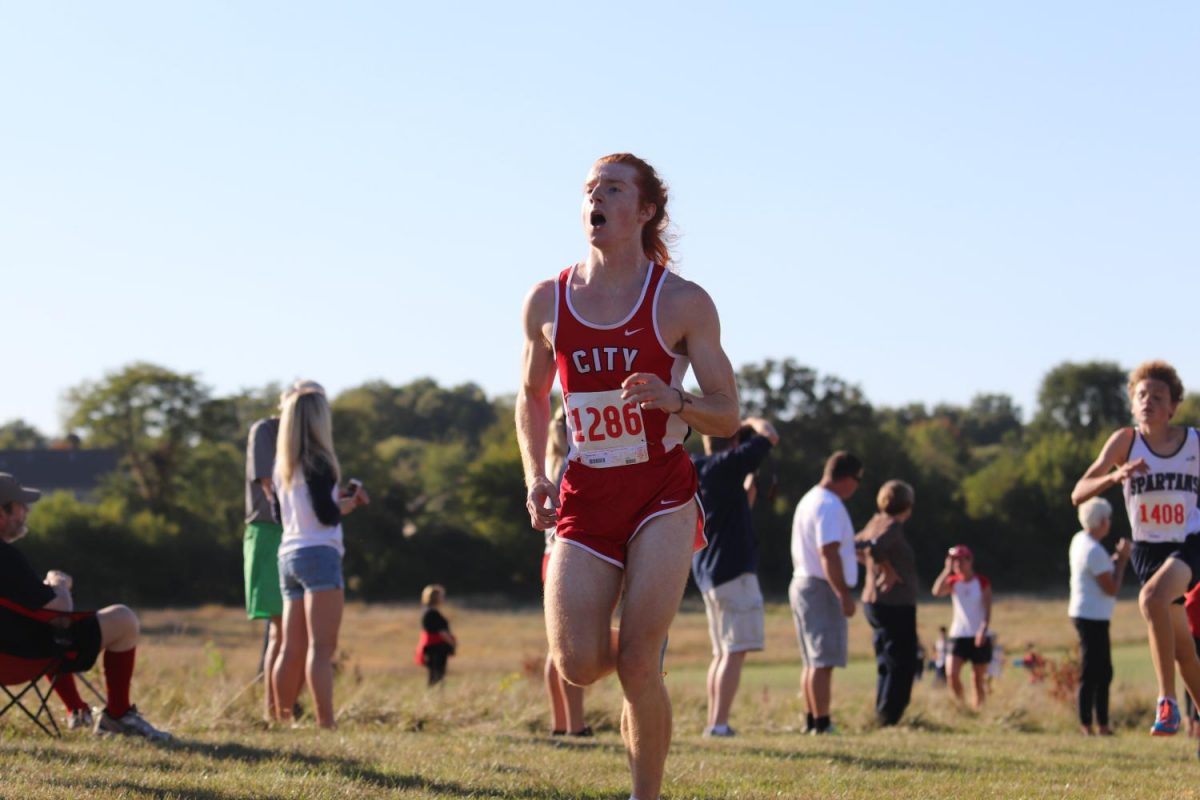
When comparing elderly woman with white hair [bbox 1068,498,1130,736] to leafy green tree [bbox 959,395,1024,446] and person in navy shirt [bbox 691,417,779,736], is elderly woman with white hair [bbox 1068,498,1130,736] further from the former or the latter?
leafy green tree [bbox 959,395,1024,446]

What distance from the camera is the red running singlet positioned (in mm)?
5828

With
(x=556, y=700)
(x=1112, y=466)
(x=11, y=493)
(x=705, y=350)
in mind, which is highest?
(x=705, y=350)

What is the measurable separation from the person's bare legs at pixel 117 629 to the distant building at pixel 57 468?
104 metres

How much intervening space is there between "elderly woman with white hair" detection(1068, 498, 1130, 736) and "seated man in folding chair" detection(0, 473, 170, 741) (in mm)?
7730

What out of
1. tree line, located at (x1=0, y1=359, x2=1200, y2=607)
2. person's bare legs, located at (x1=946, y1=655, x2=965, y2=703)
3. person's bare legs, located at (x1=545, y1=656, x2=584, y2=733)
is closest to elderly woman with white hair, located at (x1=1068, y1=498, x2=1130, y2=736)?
person's bare legs, located at (x1=946, y1=655, x2=965, y2=703)

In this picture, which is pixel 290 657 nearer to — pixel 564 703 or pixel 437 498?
pixel 564 703

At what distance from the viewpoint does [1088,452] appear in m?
81.8

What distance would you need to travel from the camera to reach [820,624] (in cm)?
1175

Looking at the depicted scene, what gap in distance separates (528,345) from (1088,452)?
7978 centimetres

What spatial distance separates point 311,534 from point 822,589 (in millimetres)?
4132

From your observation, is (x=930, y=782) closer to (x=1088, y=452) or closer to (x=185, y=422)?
(x=1088, y=452)

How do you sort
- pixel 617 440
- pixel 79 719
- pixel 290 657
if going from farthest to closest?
pixel 290 657 < pixel 79 719 < pixel 617 440

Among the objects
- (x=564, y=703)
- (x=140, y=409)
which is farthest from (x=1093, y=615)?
(x=140, y=409)

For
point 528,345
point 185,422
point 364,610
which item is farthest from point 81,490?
point 528,345
